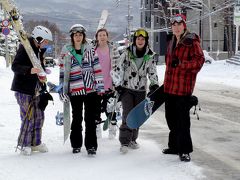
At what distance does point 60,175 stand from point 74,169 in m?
0.30

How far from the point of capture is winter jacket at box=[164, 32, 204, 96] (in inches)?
224

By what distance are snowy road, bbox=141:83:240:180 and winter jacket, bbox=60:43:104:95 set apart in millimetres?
1695

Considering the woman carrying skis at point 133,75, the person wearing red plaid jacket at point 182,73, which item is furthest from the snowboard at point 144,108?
the person wearing red plaid jacket at point 182,73

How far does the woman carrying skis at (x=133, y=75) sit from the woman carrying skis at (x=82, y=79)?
0.34 m

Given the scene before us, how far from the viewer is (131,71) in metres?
6.41

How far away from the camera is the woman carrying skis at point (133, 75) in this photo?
640 centimetres

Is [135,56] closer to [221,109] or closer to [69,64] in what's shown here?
[69,64]

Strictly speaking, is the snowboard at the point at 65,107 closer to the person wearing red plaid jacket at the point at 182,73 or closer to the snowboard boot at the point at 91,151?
the snowboard boot at the point at 91,151

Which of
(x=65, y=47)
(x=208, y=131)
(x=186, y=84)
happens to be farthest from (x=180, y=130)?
(x=208, y=131)

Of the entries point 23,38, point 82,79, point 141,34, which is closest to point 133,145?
point 82,79

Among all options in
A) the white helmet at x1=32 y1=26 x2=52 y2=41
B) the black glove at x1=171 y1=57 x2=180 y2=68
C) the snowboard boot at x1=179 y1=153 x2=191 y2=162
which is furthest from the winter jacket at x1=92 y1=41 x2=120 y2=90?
the snowboard boot at x1=179 y1=153 x2=191 y2=162

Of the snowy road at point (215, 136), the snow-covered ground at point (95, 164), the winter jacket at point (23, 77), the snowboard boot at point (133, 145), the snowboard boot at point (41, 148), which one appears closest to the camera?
the snow-covered ground at point (95, 164)

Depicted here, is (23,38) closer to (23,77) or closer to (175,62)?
(23,77)

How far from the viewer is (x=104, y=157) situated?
6258 mm
